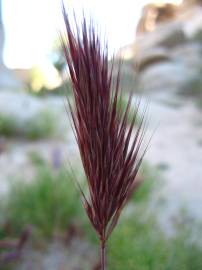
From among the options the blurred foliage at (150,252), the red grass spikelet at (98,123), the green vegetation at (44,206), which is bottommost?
the green vegetation at (44,206)

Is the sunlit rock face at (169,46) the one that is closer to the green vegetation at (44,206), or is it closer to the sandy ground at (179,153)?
the sandy ground at (179,153)

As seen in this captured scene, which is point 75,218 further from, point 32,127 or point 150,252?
point 32,127

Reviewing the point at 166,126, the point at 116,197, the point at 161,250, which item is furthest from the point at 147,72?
the point at 116,197

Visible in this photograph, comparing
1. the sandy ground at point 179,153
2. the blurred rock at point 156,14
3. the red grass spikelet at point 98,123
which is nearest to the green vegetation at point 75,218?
the sandy ground at point 179,153

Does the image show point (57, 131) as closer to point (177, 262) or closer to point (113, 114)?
point (177, 262)

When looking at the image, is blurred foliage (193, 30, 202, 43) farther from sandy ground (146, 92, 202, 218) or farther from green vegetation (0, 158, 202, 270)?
green vegetation (0, 158, 202, 270)

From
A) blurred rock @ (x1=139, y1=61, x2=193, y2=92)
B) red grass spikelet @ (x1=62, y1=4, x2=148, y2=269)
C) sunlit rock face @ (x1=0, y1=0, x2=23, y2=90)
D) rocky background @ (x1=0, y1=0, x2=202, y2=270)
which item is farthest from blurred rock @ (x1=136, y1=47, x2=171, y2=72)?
red grass spikelet @ (x1=62, y1=4, x2=148, y2=269)
